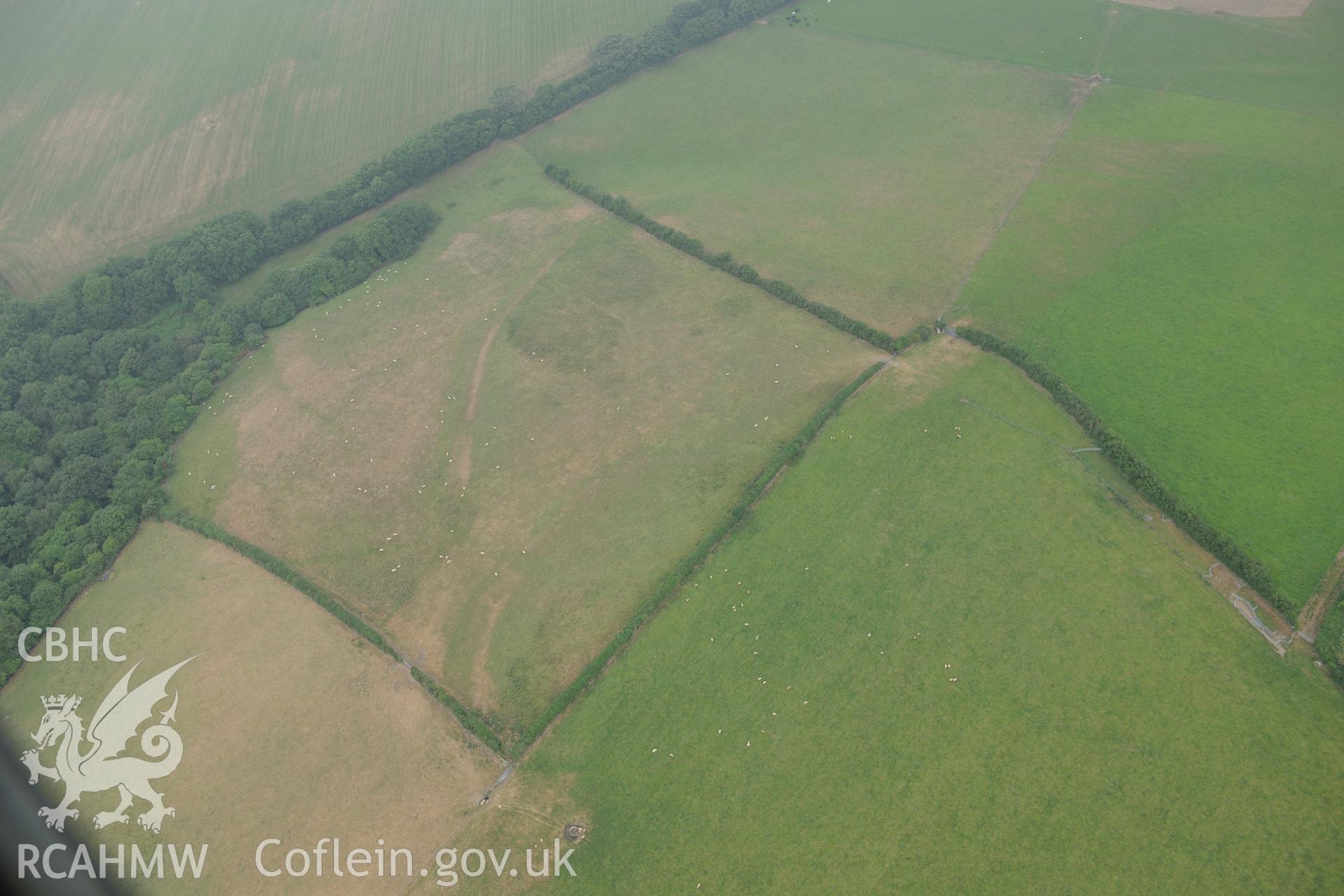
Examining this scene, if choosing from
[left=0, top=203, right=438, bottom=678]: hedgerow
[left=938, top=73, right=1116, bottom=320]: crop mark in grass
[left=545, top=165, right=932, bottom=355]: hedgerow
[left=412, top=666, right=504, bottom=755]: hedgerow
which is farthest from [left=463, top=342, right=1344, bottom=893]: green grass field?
[left=0, top=203, right=438, bottom=678]: hedgerow

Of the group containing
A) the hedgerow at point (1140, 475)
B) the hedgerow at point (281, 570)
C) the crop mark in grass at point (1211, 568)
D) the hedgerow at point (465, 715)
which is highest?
the hedgerow at point (1140, 475)

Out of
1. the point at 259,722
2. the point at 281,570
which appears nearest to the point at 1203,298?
the point at 281,570

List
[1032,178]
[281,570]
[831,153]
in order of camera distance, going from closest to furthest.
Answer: [281,570] < [1032,178] < [831,153]

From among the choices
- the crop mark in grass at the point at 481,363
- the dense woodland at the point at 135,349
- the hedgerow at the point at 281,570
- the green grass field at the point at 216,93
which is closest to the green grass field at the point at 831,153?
the crop mark in grass at the point at 481,363

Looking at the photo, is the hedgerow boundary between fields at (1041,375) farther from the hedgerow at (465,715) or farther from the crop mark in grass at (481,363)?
the hedgerow at (465,715)

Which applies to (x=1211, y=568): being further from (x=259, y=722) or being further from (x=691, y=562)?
(x=259, y=722)

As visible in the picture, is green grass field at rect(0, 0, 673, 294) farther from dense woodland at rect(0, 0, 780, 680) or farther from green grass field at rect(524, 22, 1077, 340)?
green grass field at rect(524, 22, 1077, 340)
